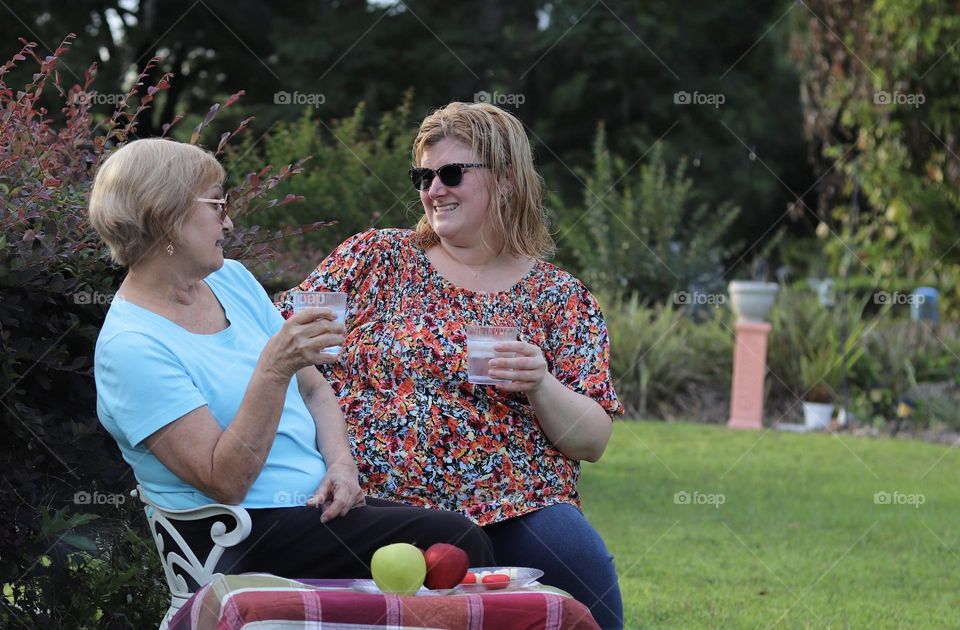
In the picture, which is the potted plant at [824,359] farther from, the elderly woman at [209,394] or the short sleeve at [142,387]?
the short sleeve at [142,387]

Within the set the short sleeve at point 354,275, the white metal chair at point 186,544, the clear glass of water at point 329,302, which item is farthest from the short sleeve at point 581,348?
the white metal chair at point 186,544

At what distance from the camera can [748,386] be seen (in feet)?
32.1

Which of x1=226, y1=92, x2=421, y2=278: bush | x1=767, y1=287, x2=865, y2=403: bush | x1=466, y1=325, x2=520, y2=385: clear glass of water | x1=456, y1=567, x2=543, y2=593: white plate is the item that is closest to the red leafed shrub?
x1=466, y1=325, x2=520, y2=385: clear glass of water

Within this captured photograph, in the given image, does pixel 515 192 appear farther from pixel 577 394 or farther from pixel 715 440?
pixel 715 440

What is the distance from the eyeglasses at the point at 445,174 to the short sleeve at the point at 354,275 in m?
0.20

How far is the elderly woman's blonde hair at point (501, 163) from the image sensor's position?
3.21m

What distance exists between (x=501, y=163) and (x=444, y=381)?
0.61 meters

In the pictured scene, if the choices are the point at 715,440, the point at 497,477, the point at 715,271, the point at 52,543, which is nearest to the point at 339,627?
the point at 497,477

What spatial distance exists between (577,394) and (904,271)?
33.6ft

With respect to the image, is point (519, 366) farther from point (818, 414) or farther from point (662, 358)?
point (818, 414)

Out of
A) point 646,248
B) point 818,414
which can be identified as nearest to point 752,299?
point 818,414

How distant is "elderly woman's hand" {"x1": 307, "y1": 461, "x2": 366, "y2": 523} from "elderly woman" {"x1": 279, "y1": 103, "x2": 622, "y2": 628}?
0.25 meters

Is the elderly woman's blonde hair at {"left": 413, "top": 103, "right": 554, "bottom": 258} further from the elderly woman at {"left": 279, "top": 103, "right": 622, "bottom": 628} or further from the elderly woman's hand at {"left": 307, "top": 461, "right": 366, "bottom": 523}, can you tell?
the elderly woman's hand at {"left": 307, "top": 461, "right": 366, "bottom": 523}

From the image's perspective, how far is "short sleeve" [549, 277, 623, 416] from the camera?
3.06 metres
